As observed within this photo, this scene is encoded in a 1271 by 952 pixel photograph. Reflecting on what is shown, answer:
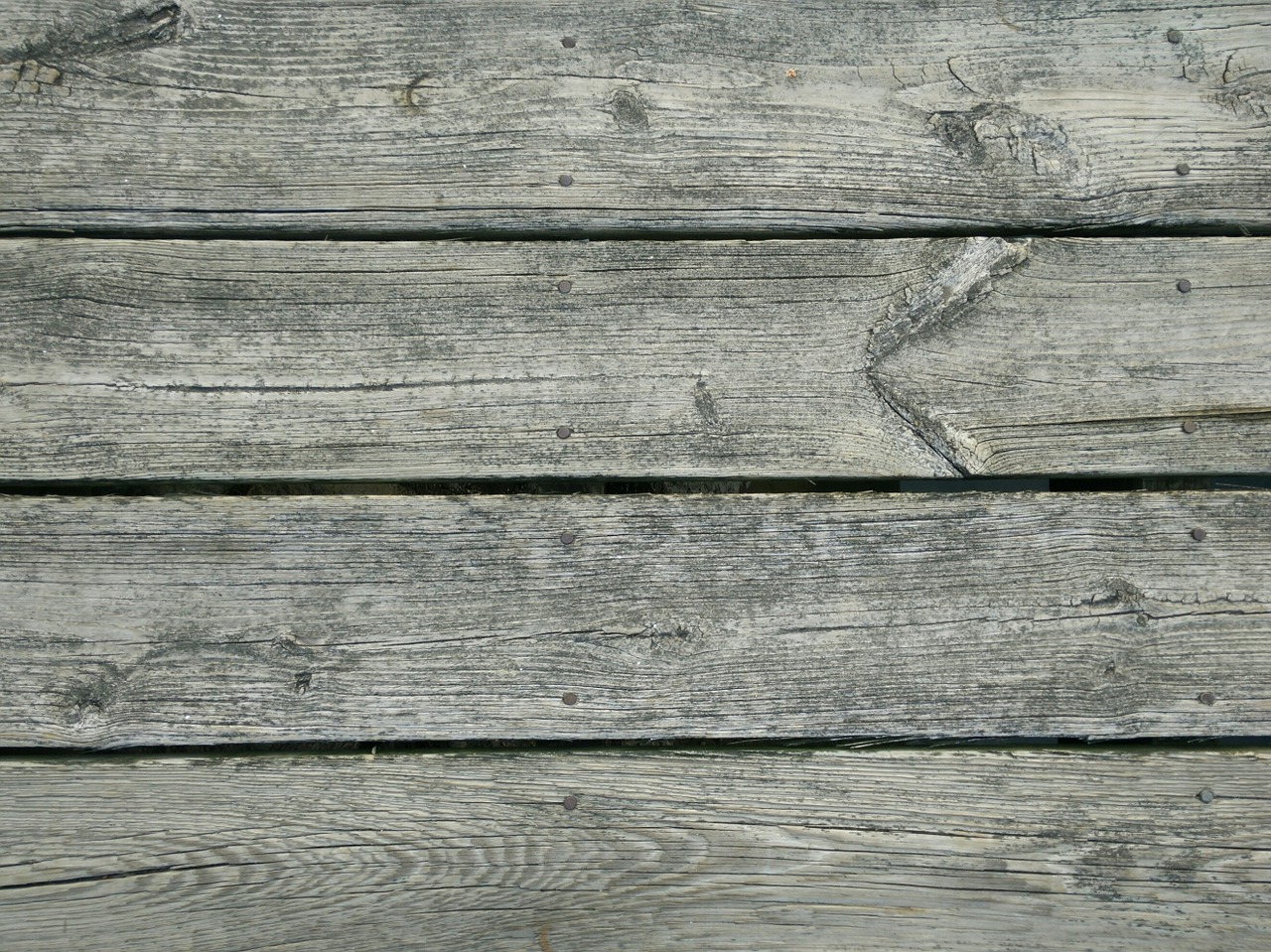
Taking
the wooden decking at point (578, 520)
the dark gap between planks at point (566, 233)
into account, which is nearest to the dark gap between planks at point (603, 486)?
the wooden decking at point (578, 520)

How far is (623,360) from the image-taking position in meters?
1.21

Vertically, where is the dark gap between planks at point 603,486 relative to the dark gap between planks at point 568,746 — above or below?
above

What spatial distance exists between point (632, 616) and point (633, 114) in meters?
0.68

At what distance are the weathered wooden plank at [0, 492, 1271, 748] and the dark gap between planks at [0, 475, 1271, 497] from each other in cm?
3

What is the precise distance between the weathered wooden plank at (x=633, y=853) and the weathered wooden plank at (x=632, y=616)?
6cm

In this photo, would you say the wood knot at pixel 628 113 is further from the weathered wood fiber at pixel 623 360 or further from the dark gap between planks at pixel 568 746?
the dark gap between planks at pixel 568 746

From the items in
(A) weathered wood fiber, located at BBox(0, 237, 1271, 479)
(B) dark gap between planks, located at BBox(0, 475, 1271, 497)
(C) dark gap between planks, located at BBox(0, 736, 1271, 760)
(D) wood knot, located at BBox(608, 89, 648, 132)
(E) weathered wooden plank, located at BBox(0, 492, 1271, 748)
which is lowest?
(C) dark gap between planks, located at BBox(0, 736, 1271, 760)

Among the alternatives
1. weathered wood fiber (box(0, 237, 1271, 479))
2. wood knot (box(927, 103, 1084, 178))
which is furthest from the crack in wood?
wood knot (box(927, 103, 1084, 178))

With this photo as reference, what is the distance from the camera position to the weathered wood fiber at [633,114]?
1.22 meters

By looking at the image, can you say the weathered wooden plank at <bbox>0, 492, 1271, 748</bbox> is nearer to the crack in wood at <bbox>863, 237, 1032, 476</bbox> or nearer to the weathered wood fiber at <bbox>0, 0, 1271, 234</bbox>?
the crack in wood at <bbox>863, 237, 1032, 476</bbox>

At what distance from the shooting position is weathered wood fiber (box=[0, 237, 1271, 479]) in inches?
47.1

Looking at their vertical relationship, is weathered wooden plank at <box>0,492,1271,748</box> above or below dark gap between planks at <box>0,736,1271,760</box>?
above

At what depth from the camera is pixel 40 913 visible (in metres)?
1.19

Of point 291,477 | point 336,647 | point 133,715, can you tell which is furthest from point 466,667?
point 133,715
